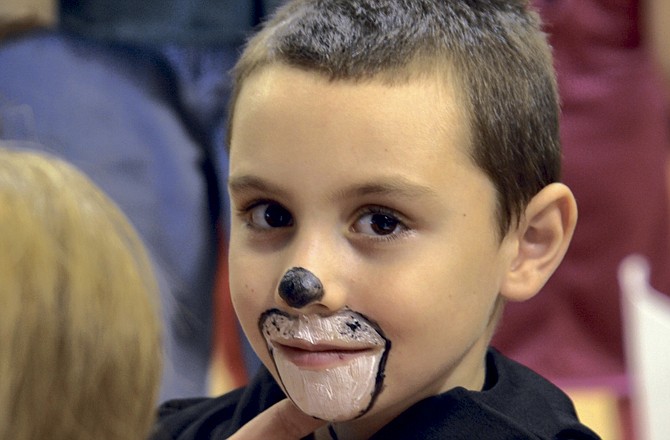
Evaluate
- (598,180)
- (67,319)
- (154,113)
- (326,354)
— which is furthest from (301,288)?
(598,180)

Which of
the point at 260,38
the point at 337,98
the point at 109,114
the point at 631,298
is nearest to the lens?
the point at 337,98

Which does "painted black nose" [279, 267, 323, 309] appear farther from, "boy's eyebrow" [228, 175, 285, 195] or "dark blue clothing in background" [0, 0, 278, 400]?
"dark blue clothing in background" [0, 0, 278, 400]

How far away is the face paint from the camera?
637 mm

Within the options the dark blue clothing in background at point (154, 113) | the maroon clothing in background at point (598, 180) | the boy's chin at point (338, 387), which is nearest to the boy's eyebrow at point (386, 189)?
the boy's chin at point (338, 387)

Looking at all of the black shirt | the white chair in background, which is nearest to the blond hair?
the black shirt

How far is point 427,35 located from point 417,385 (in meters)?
0.24

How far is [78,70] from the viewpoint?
1284 millimetres

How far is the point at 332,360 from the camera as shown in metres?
0.64

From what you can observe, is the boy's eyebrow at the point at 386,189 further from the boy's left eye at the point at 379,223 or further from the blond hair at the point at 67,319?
the blond hair at the point at 67,319

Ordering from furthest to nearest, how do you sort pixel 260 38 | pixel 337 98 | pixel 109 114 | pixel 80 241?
pixel 109 114
pixel 260 38
pixel 337 98
pixel 80 241

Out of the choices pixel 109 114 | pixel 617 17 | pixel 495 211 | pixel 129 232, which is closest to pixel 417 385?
pixel 495 211

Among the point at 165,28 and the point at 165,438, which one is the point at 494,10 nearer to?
the point at 165,438

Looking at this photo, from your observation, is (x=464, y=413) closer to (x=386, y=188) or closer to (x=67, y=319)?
(x=386, y=188)

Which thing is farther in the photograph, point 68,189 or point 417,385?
point 417,385
